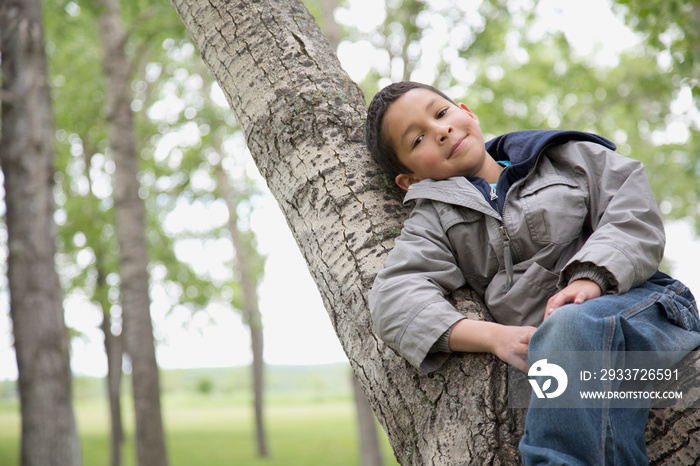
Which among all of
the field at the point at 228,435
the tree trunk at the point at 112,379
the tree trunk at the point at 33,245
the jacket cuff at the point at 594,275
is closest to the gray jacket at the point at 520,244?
the jacket cuff at the point at 594,275

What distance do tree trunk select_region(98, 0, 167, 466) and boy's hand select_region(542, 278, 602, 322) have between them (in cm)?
674

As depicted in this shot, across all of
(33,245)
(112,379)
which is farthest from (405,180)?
(112,379)

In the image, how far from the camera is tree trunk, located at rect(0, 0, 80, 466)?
5.11 metres

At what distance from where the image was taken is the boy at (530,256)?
1304 millimetres

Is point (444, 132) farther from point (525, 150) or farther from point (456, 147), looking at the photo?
point (525, 150)

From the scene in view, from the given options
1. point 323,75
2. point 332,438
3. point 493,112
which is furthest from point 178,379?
point 323,75

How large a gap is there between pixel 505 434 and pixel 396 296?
441 mm

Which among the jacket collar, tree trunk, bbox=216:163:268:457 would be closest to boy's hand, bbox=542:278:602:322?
the jacket collar

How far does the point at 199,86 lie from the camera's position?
14.5 meters

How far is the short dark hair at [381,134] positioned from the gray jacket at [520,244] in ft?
0.58

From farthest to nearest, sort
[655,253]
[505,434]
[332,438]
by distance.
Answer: [332,438] < [655,253] < [505,434]

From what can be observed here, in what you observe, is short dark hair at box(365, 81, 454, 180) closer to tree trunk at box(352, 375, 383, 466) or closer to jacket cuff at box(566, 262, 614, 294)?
jacket cuff at box(566, 262, 614, 294)

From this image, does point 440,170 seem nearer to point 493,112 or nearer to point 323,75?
point 323,75

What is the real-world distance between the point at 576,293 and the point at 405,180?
0.74 meters
